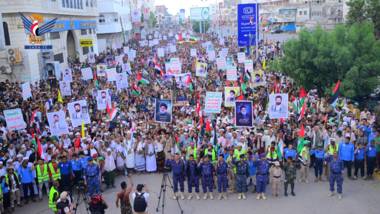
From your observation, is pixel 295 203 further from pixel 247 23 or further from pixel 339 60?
pixel 247 23

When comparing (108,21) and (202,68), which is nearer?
(202,68)

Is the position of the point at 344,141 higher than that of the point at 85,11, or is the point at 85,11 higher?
the point at 85,11

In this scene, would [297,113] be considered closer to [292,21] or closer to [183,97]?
[183,97]

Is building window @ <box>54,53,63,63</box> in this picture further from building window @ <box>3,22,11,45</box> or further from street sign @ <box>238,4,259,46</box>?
street sign @ <box>238,4,259,46</box>

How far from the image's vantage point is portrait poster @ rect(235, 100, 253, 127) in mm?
11203

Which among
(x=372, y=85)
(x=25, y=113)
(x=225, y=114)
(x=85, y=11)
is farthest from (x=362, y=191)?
(x=85, y=11)

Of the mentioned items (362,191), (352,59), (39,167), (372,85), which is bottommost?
(362,191)

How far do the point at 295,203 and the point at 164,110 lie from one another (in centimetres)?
561

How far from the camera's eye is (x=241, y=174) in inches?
357

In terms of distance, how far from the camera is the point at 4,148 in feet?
35.9

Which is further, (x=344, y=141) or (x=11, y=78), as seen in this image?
(x=11, y=78)

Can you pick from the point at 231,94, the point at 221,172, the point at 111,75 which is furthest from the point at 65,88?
the point at 221,172

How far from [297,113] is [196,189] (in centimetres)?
665

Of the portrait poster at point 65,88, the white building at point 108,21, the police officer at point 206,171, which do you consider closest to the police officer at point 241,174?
the police officer at point 206,171
